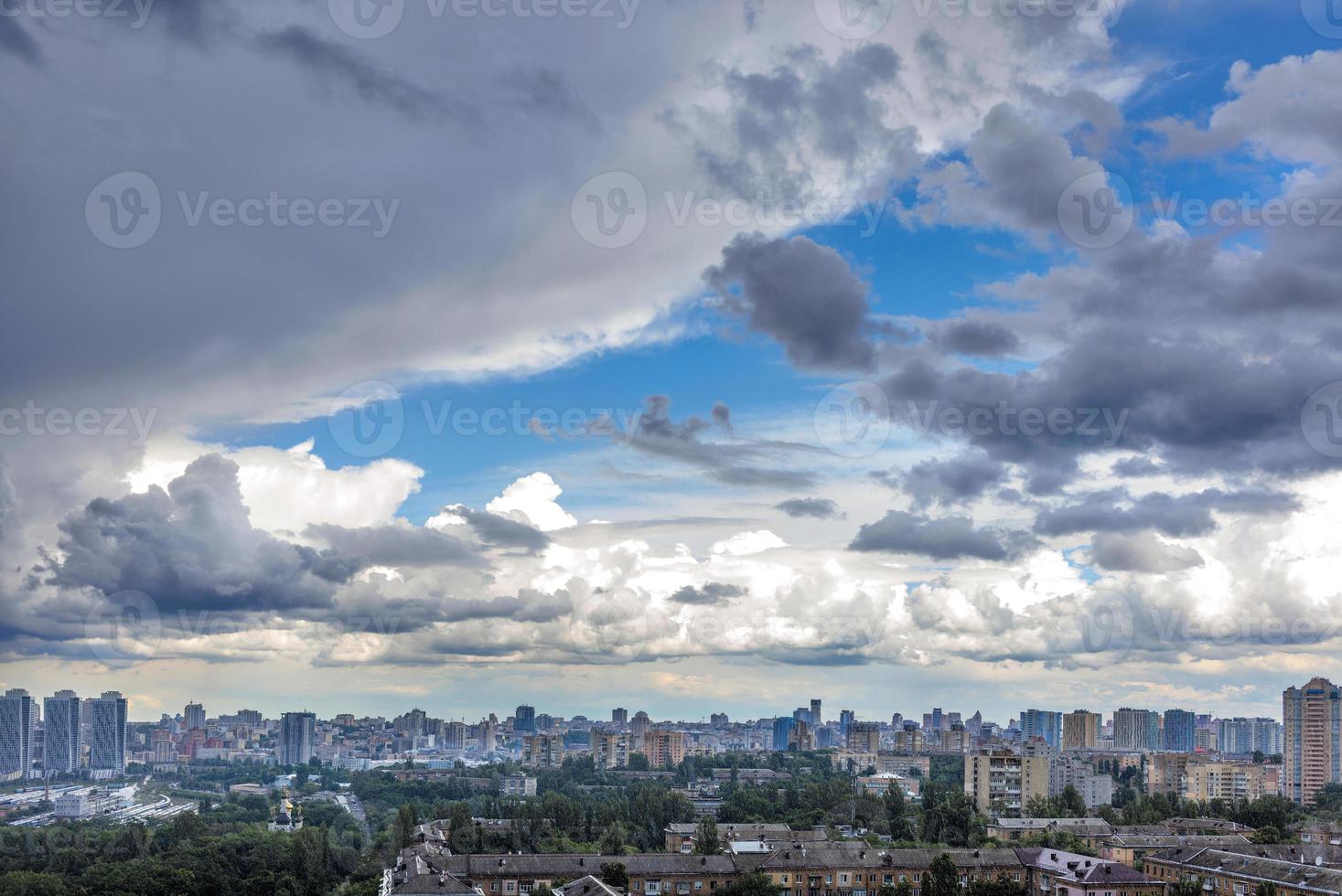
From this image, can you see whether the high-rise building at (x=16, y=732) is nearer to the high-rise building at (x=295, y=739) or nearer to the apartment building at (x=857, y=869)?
the high-rise building at (x=295, y=739)

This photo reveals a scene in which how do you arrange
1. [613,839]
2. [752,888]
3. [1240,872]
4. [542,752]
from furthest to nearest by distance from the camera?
[542,752], [613,839], [1240,872], [752,888]

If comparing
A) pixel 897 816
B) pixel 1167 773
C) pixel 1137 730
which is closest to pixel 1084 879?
pixel 897 816

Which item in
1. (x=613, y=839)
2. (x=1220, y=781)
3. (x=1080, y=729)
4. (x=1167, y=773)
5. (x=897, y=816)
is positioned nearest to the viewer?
(x=613, y=839)

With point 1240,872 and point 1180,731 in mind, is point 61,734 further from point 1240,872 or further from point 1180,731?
point 1240,872

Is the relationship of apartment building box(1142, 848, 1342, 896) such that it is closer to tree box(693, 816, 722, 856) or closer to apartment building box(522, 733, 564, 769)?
tree box(693, 816, 722, 856)

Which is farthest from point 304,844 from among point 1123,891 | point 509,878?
point 1123,891

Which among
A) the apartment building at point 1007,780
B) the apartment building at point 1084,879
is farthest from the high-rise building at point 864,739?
the apartment building at point 1084,879
